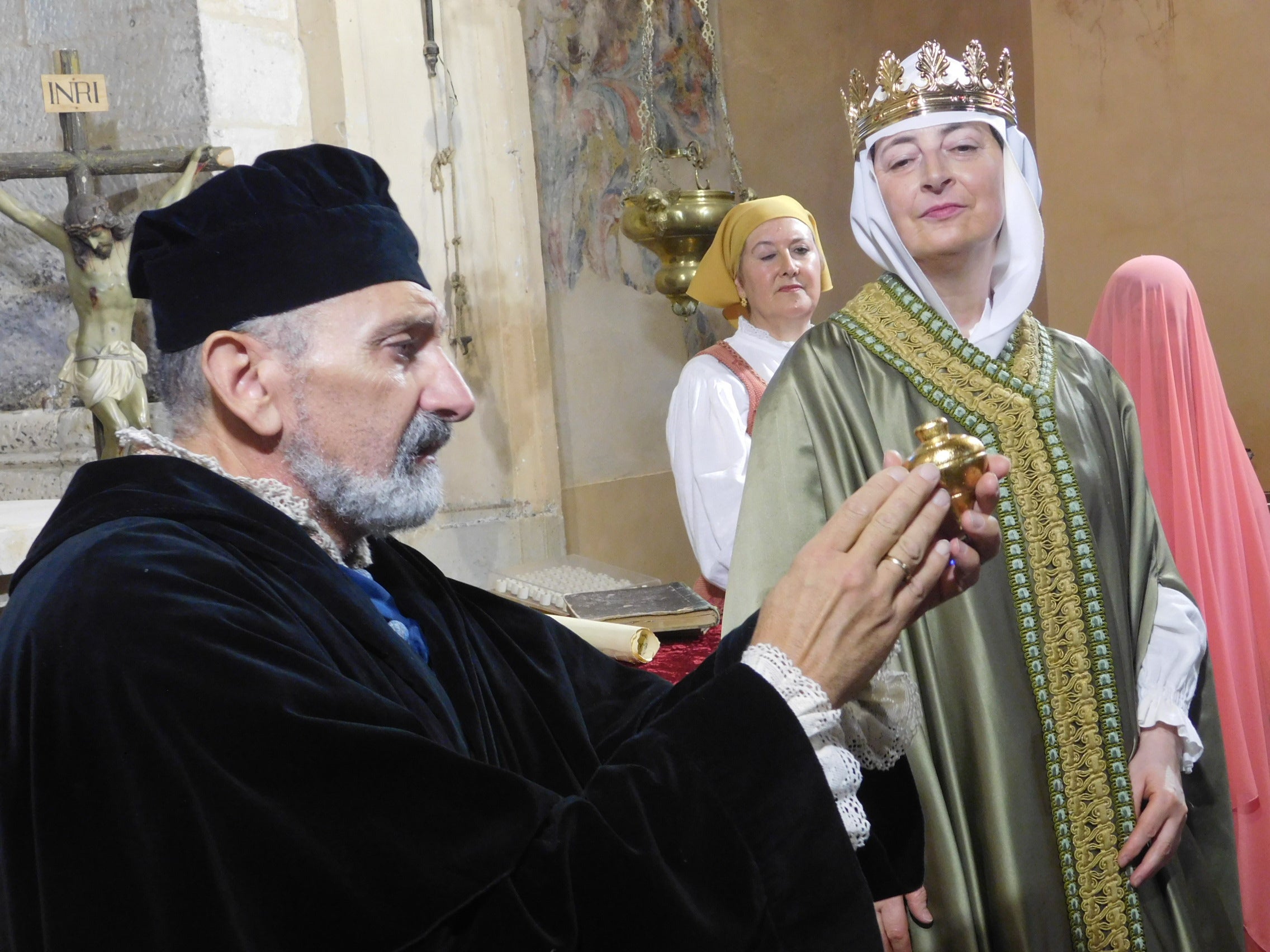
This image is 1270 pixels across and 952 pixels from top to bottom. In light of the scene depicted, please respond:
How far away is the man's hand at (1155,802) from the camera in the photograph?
6.85ft

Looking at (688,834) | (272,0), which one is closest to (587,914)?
(688,834)

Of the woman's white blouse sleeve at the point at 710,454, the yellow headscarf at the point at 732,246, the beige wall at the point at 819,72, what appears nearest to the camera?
the woman's white blouse sleeve at the point at 710,454

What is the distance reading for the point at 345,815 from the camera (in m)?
1.21

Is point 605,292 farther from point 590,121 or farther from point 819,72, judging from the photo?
point 819,72

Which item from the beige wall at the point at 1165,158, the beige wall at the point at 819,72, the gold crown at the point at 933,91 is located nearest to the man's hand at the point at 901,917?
the gold crown at the point at 933,91

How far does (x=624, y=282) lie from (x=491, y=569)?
2284 millimetres

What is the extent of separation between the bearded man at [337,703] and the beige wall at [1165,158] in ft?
19.0

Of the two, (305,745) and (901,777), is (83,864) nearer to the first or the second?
(305,745)

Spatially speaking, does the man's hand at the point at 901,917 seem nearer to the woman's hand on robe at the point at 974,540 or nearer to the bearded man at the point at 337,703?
the bearded man at the point at 337,703

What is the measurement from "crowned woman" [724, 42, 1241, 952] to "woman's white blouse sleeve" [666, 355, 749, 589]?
1520 millimetres

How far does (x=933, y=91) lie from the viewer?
2.31 m

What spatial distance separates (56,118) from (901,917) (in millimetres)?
3982

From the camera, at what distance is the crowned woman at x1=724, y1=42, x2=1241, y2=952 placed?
6.77ft

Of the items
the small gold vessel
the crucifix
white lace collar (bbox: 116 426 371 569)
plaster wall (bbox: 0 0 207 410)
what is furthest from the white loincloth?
the small gold vessel
